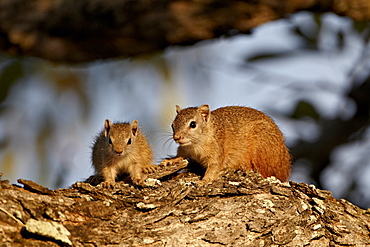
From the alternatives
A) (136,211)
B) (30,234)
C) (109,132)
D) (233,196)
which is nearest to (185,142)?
(109,132)

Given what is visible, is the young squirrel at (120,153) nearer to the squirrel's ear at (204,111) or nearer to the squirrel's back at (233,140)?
the squirrel's back at (233,140)

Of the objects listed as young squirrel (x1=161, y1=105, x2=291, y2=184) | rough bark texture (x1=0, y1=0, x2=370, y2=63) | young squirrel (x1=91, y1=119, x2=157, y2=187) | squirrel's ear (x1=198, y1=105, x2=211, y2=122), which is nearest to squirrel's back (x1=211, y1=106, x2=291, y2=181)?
young squirrel (x1=161, y1=105, x2=291, y2=184)

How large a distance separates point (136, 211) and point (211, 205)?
2.18 feet

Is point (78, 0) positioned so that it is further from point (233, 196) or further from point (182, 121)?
point (233, 196)

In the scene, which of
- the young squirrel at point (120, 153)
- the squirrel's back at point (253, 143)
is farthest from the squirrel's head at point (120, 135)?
the squirrel's back at point (253, 143)

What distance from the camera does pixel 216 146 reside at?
23.3ft

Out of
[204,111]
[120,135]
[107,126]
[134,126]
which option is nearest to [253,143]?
[204,111]

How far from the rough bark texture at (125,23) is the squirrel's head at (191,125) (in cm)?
89

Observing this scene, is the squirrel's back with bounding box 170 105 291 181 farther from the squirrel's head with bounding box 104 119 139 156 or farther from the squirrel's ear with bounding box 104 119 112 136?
the squirrel's ear with bounding box 104 119 112 136

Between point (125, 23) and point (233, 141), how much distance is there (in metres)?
1.87

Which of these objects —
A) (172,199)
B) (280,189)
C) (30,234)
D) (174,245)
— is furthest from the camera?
(280,189)

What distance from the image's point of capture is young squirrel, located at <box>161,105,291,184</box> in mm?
7016

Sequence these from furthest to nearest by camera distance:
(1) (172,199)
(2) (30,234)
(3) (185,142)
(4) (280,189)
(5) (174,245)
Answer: (3) (185,142) → (4) (280,189) → (1) (172,199) → (5) (174,245) → (2) (30,234)

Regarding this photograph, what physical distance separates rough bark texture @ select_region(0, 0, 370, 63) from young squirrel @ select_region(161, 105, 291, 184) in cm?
98
